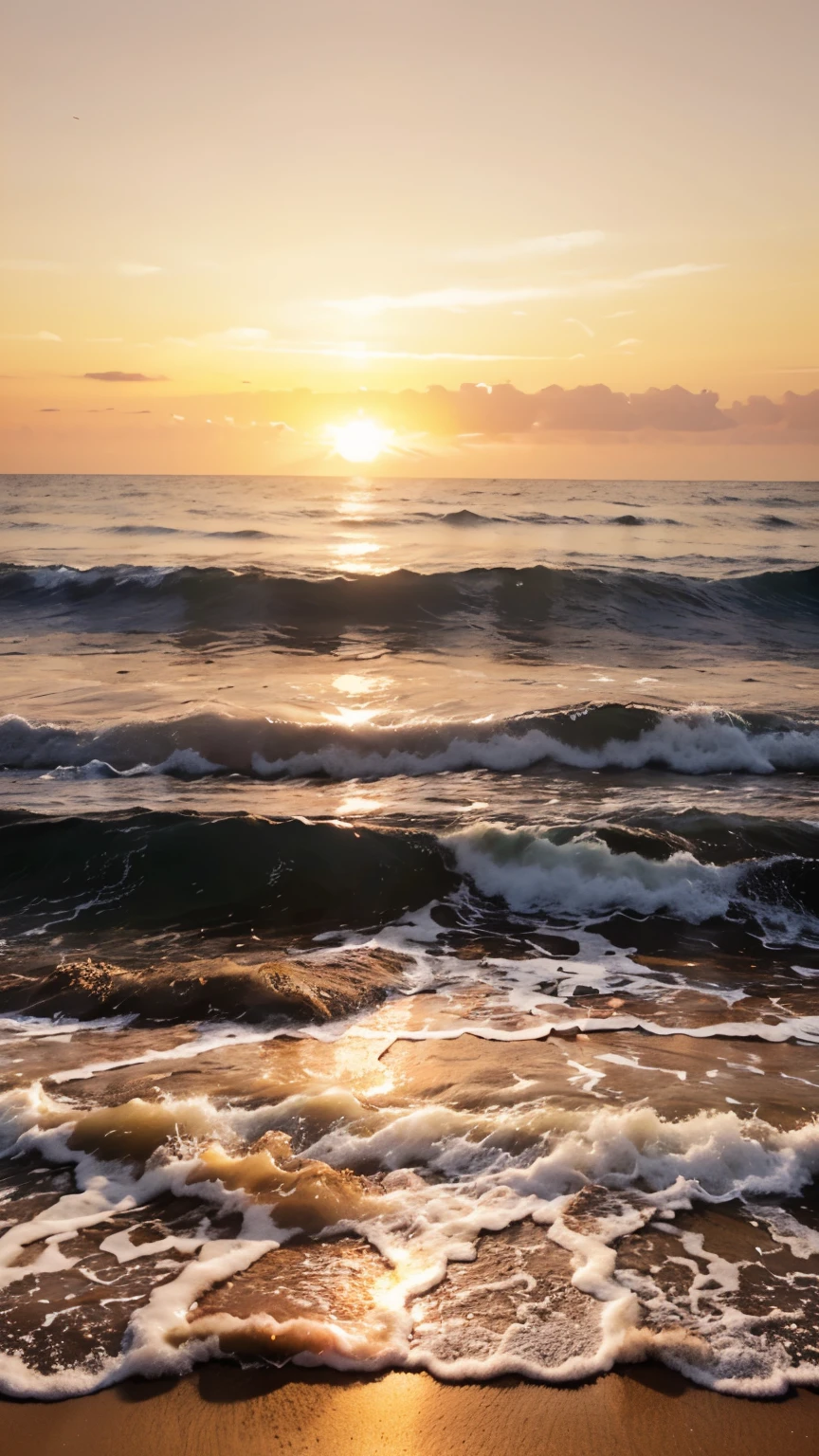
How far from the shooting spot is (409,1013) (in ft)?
20.5

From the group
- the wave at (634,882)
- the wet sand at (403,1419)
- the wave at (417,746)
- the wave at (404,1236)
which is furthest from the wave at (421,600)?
the wet sand at (403,1419)

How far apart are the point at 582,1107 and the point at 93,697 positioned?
1110 cm

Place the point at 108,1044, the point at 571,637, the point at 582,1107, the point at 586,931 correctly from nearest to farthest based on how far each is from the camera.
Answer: the point at 582,1107 → the point at 108,1044 → the point at 586,931 → the point at 571,637

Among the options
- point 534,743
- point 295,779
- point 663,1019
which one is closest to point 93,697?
point 295,779

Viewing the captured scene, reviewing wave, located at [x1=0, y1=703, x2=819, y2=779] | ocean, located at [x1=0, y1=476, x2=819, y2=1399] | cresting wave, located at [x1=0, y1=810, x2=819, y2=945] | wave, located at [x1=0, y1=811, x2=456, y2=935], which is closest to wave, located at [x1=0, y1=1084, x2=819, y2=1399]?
ocean, located at [x1=0, y1=476, x2=819, y2=1399]

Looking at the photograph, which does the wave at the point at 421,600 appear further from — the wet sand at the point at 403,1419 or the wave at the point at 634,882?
the wet sand at the point at 403,1419

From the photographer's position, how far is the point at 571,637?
20281mm

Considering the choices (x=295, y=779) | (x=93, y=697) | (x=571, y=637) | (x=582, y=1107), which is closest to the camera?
(x=582, y=1107)

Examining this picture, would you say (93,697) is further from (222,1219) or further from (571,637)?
(222,1219)

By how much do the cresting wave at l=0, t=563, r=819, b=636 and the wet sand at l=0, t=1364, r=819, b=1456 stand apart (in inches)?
716

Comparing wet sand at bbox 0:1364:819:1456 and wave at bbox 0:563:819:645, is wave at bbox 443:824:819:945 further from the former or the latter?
wave at bbox 0:563:819:645

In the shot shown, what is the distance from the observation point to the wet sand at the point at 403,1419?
9.95 feet

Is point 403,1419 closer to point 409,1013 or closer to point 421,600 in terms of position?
point 409,1013

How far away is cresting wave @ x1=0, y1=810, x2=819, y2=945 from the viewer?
819cm
